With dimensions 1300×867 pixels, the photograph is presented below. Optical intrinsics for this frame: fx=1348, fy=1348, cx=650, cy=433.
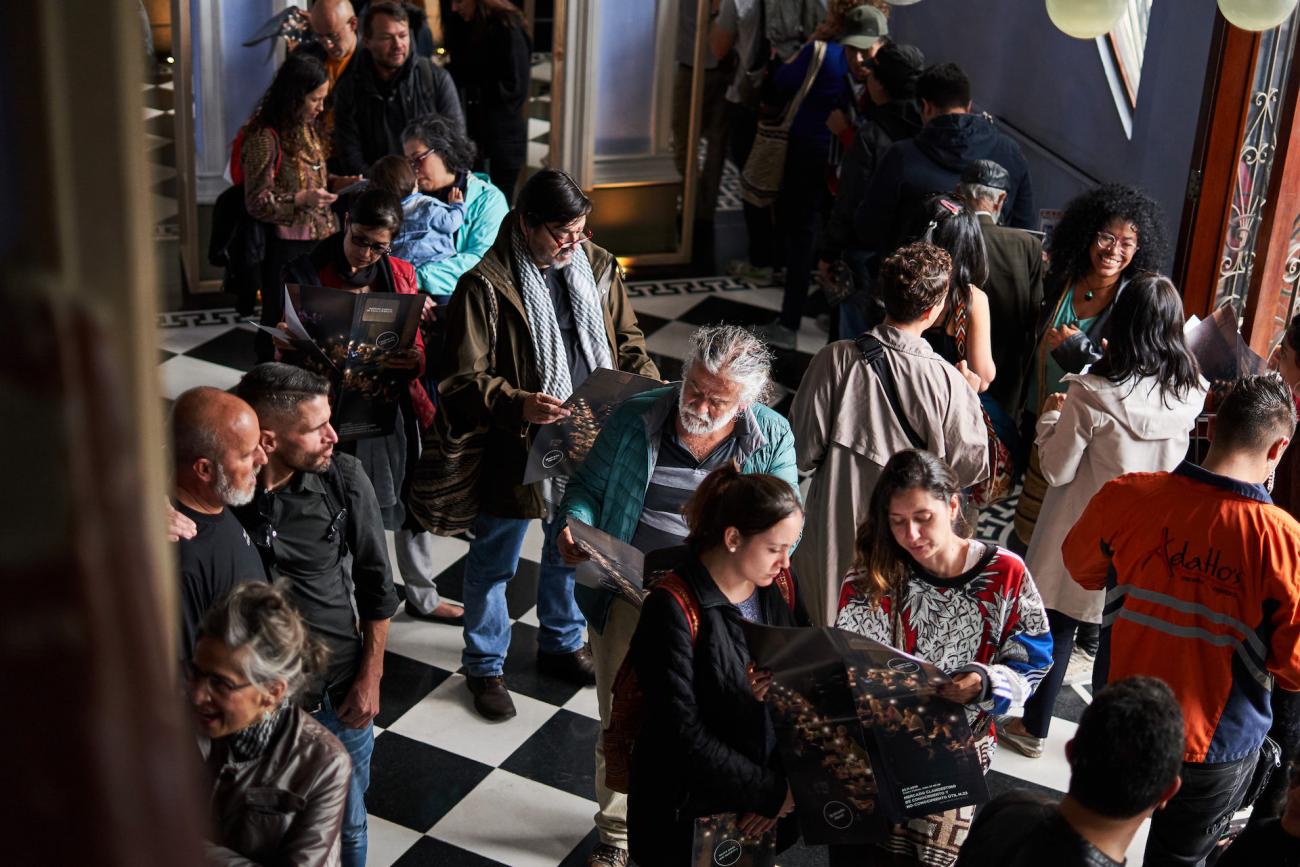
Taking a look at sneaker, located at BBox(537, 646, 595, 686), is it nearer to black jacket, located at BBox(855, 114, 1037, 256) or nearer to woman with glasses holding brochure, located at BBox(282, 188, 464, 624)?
woman with glasses holding brochure, located at BBox(282, 188, 464, 624)

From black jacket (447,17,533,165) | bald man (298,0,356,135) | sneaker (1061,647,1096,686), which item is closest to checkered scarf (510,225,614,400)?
sneaker (1061,647,1096,686)

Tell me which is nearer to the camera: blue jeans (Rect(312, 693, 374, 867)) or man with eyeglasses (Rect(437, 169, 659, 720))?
blue jeans (Rect(312, 693, 374, 867))

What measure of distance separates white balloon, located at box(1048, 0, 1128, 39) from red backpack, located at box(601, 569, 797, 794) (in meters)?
1.77

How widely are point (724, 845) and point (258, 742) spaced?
1079 mm

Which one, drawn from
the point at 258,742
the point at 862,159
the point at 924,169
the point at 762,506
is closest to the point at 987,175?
the point at 924,169

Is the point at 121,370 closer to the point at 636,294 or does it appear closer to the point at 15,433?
the point at 15,433

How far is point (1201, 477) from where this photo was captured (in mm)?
3059

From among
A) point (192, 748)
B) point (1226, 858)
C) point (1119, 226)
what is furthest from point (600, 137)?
point (192, 748)

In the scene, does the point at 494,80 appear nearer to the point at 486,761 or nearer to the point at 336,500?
the point at 486,761

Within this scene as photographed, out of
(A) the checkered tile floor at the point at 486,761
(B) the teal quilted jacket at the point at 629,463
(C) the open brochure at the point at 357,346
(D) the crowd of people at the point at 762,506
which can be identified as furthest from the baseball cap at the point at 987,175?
(C) the open brochure at the point at 357,346

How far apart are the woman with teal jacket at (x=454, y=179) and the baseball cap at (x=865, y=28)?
9.04ft

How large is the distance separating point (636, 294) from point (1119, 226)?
155 inches

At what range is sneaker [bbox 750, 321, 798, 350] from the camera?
24.1ft

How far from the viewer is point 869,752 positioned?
9.03 ft
